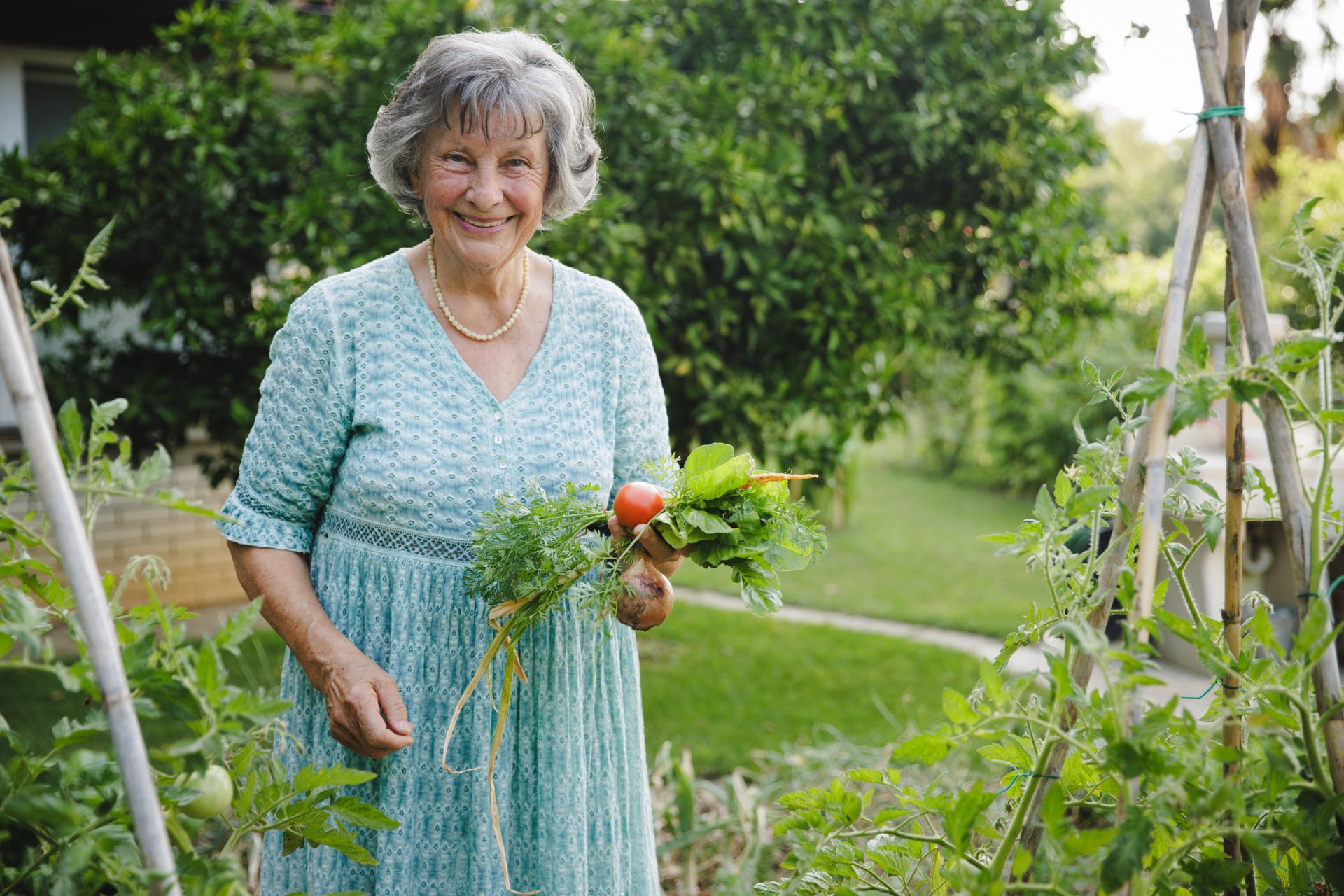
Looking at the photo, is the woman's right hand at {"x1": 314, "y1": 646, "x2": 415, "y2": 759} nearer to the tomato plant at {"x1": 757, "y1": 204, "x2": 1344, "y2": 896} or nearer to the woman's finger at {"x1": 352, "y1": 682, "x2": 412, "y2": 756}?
the woman's finger at {"x1": 352, "y1": 682, "x2": 412, "y2": 756}

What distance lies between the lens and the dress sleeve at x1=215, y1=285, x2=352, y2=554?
1879 millimetres

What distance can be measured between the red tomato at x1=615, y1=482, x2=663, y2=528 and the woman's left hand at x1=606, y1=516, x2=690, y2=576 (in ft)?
0.04

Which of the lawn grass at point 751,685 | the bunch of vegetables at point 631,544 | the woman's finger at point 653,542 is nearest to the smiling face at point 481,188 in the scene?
the bunch of vegetables at point 631,544

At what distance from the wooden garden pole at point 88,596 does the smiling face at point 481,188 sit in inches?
37.6

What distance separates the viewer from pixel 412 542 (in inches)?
76.2

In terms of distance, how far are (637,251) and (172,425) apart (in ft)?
6.96

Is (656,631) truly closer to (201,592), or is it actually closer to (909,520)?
(201,592)

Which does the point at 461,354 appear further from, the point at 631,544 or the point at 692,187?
the point at 692,187

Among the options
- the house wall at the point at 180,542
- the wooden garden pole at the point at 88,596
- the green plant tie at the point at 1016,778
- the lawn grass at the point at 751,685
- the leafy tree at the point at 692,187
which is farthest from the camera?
the house wall at the point at 180,542

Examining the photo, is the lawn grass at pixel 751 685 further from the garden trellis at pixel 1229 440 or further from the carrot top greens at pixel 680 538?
the garden trellis at pixel 1229 440

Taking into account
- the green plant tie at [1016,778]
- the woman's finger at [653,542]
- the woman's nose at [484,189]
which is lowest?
the green plant tie at [1016,778]

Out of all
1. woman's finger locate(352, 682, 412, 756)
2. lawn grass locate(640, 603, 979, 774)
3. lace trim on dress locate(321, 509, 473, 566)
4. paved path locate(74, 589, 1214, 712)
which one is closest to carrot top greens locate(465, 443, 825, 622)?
lace trim on dress locate(321, 509, 473, 566)

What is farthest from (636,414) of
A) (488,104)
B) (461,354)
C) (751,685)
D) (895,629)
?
(895,629)

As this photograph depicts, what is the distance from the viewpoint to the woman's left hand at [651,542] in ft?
5.63
